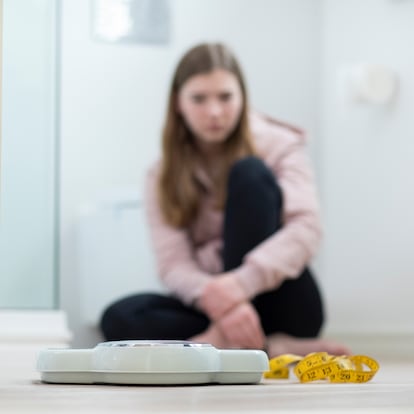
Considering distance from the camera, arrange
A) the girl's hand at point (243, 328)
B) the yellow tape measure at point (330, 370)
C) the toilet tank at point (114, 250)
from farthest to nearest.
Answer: the toilet tank at point (114, 250) < the girl's hand at point (243, 328) < the yellow tape measure at point (330, 370)

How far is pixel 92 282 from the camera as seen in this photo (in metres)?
2.03

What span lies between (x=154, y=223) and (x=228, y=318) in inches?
11.6

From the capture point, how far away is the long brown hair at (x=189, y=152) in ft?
5.59

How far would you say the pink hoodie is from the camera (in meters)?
1.56

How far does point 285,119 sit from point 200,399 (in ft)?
6.18

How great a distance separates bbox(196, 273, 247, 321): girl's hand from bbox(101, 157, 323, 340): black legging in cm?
5

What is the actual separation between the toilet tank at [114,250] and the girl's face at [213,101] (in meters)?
0.39

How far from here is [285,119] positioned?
2316 mm

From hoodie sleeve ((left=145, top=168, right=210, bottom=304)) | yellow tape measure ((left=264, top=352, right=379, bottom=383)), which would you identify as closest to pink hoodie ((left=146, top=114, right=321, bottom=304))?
hoodie sleeve ((left=145, top=168, right=210, bottom=304))

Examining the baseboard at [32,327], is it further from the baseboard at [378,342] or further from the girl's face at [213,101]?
the baseboard at [378,342]

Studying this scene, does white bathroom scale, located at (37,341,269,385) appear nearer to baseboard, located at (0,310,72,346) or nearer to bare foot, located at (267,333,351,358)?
baseboard, located at (0,310,72,346)

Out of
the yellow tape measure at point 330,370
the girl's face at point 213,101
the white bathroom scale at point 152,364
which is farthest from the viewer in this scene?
the girl's face at point 213,101

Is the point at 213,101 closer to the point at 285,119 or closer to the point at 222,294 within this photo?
the point at 222,294

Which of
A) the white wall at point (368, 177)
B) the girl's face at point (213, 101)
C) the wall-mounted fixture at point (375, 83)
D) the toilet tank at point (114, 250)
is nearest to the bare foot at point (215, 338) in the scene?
the girl's face at point (213, 101)
